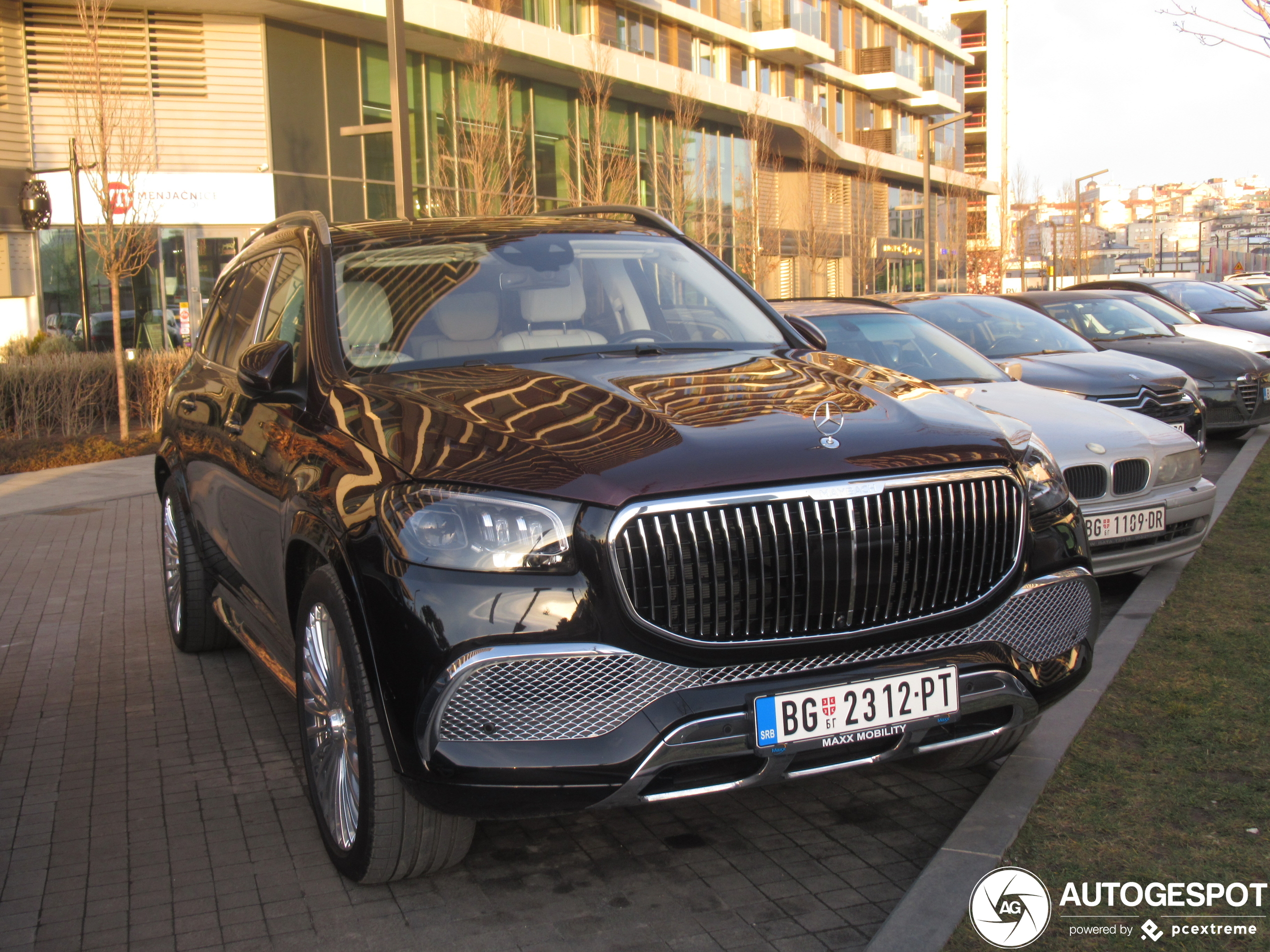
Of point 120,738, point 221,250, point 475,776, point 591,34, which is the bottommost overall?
point 120,738

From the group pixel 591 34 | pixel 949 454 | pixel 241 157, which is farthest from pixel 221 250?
pixel 949 454

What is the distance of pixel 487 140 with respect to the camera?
82.9ft

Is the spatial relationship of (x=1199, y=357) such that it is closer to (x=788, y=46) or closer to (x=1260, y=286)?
(x=1260, y=286)

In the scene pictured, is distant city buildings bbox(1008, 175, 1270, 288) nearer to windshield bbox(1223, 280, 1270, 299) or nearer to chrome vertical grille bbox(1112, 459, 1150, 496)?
windshield bbox(1223, 280, 1270, 299)

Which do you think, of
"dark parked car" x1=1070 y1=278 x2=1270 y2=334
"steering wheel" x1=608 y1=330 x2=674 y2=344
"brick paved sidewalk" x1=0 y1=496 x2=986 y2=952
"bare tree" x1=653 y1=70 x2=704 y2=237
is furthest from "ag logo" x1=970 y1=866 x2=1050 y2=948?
"bare tree" x1=653 y1=70 x2=704 y2=237

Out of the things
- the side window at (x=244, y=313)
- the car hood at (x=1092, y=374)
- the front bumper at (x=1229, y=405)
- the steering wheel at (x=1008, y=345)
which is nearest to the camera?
the side window at (x=244, y=313)

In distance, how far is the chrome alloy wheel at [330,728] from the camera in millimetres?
3305

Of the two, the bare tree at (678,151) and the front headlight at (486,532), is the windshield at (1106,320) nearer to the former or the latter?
the front headlight at (486,532)

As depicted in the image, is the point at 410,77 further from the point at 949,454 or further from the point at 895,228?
the point at 895,228

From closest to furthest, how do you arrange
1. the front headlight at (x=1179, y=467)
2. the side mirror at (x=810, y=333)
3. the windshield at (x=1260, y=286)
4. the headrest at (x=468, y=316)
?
the headrest at (x=468, y=316), the side mirror at (x=810, y=333), the front headlight at (x=1179, y=467), the windshield at (x=1260, y=286)

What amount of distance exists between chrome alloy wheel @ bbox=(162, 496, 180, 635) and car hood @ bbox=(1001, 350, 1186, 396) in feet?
19.7

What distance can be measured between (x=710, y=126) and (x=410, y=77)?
1490 centimetres

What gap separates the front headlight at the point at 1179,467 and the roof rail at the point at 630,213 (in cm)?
300

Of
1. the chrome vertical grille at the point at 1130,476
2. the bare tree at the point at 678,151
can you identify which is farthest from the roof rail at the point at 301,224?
the bare tree at the point at 678,151
